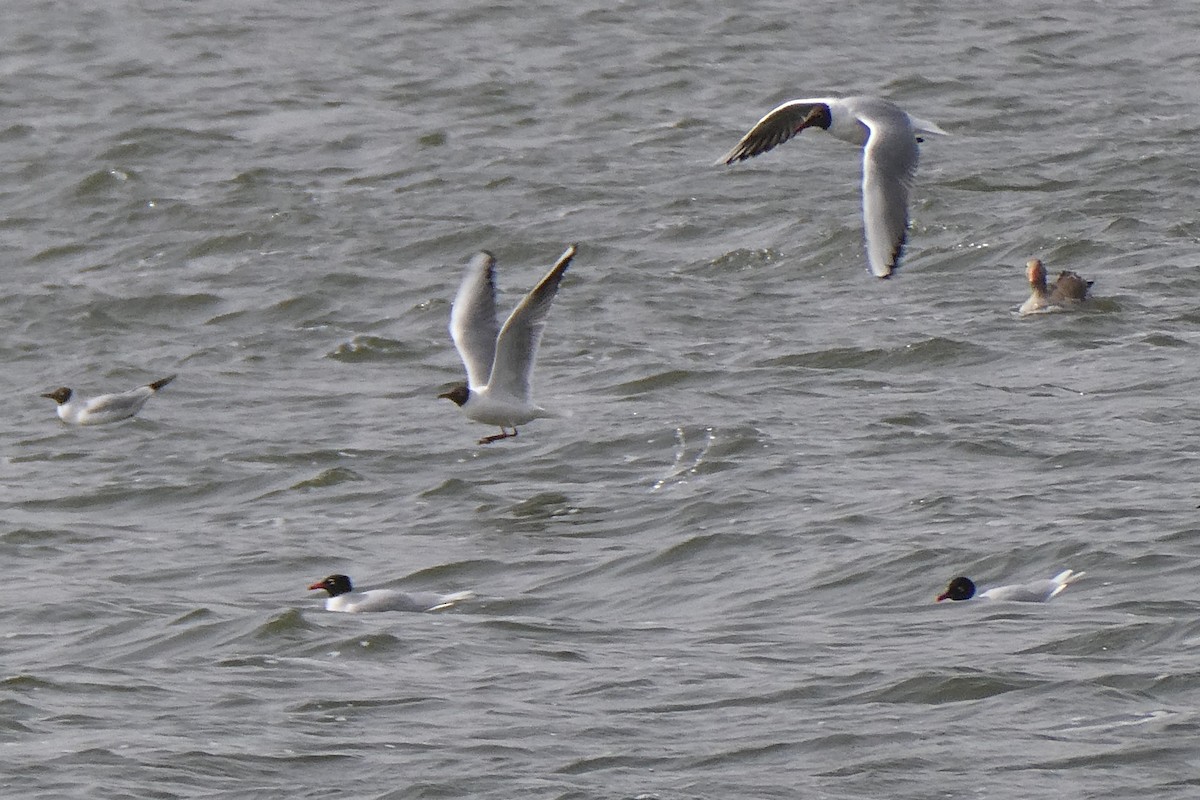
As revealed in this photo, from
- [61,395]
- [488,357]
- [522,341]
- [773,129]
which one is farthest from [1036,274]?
[61,395]

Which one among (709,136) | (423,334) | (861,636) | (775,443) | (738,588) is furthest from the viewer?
(709,136)

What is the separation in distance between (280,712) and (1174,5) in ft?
58.0

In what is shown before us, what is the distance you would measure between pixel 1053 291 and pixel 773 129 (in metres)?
5.07

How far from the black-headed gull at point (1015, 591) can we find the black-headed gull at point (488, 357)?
327 cm

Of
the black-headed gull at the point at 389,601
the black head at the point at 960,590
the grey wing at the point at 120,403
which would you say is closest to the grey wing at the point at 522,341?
the black-headed gull at the point at 389,601

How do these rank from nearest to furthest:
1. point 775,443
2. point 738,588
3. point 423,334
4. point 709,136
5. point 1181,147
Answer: point 738,588 → point 775,443 → point 423,334 → point 1181,147 → point 709,136

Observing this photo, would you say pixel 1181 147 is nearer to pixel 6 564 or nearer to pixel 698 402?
pixel 698 402

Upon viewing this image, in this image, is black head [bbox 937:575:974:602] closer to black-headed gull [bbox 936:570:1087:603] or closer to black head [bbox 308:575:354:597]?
black-headed gull [bbox 936:570:1087:603]

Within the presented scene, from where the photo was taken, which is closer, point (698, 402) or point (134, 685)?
point (134, 685)

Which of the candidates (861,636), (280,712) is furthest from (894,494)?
(280,712)

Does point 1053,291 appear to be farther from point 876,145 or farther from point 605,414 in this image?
point 876,145

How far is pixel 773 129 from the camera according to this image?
38.3 feet

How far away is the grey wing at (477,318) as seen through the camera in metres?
13.8

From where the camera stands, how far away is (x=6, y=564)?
1315 centimetres
